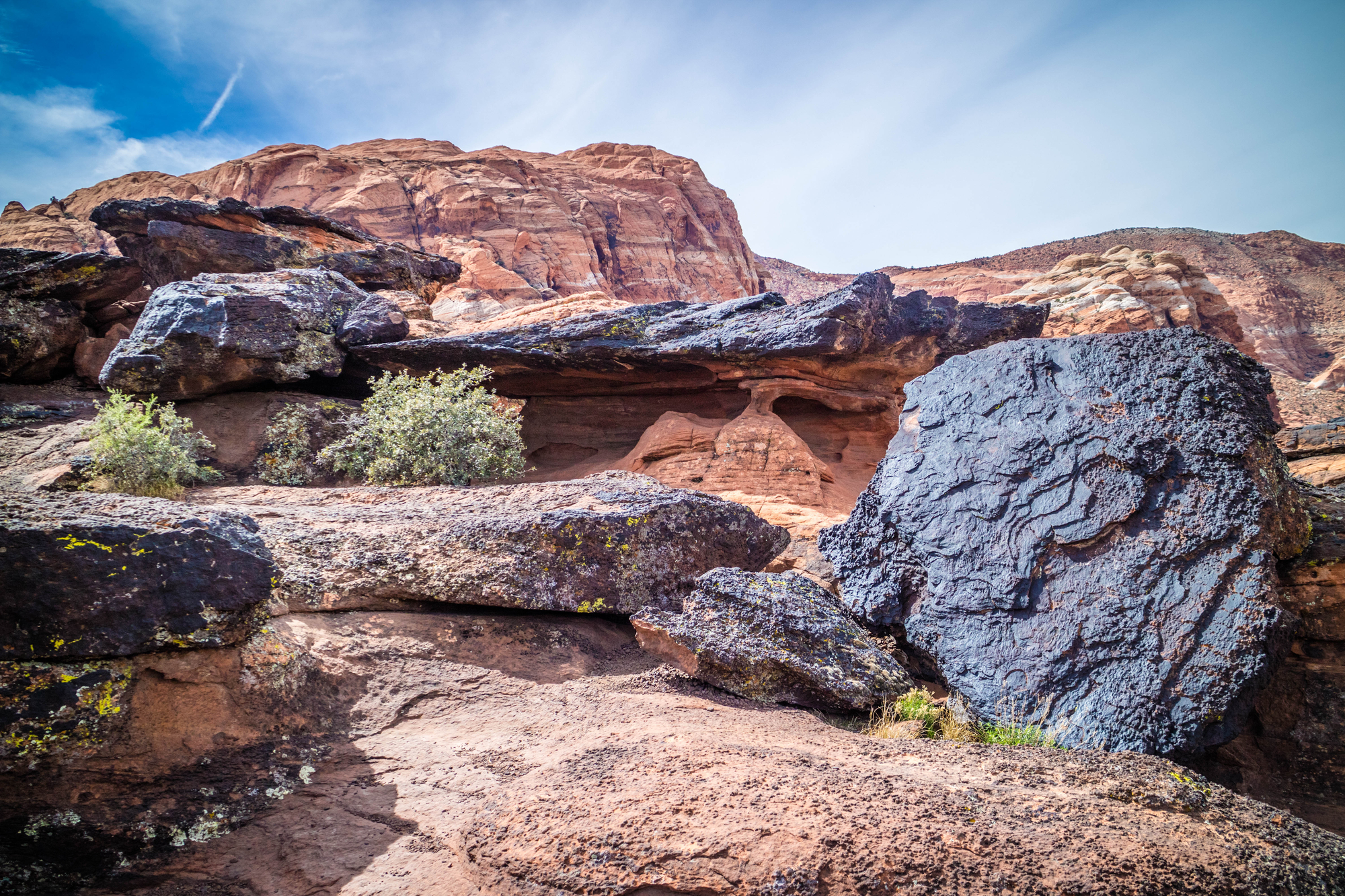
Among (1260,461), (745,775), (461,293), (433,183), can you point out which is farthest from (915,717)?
(433,183)

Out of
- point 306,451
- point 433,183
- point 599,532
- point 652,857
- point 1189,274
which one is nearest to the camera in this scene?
point 652,857

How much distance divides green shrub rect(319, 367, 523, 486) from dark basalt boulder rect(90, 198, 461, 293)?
6110 millimetres

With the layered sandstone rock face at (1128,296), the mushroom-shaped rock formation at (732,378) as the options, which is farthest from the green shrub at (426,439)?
the layered sandstone rock face at (1128,296)

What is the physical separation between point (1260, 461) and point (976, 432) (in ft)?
6.69

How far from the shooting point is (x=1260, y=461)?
4914mm

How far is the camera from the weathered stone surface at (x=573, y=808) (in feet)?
8.35

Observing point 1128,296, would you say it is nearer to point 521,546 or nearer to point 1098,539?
point 1098,539

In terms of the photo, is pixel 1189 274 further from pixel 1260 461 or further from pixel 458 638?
pixel 458 638

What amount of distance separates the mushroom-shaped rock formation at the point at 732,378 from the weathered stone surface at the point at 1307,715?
5.84 meters

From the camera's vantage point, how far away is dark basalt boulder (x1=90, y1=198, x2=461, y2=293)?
1370 cm

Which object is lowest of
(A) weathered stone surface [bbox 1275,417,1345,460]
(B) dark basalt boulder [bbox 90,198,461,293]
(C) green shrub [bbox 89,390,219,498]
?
(A) weathered stone surface [bbox 1275,417,1345,460]

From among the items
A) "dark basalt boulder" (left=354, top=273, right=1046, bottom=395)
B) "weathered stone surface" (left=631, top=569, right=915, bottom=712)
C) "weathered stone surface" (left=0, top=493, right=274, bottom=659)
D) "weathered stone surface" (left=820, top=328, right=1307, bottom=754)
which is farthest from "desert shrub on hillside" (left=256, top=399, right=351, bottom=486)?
"weathered stone surface" (left=820, top=328, right=1307, bottom=754)

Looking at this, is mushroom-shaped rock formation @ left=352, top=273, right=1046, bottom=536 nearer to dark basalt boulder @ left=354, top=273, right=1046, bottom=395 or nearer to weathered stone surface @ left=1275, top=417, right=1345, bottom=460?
dark basalt boulder @ left=354, top=273, right=1046, bottom=395

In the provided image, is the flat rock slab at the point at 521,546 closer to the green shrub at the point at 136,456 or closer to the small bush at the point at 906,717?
the small bush at the point at 906,717
